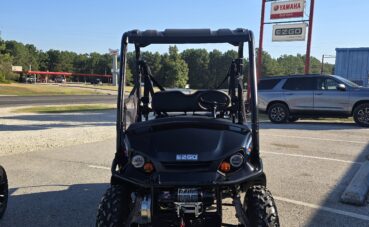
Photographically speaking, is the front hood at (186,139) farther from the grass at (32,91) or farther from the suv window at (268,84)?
the grass at (32,91)

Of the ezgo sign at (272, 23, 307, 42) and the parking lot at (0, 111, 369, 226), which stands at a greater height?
the ezgo sign at (272, 23, 307, 42)

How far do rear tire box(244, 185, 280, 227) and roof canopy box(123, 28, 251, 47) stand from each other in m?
1.43

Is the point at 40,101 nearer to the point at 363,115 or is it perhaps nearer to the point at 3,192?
the point at 363,115

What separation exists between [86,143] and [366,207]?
23.4ft

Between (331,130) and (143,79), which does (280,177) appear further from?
(331,130)

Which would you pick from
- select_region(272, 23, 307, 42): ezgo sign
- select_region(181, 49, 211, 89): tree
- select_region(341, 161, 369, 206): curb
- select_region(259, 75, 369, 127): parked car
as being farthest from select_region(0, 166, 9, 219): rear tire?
select_region(272, 23, 307, 42): ezgo sign

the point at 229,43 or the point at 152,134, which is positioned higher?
the point at 229,43

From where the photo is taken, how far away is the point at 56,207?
5223 millimetres

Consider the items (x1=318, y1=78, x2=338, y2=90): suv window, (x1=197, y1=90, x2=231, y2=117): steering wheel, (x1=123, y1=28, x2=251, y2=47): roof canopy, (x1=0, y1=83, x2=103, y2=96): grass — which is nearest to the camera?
(x1=123, y1=28, x2=251, y2=47): roof canopy

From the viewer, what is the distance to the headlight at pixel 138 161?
3346 mm

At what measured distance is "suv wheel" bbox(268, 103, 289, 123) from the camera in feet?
52.4

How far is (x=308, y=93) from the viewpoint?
15.5 m

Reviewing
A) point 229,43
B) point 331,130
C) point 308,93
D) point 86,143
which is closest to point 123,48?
point 229,43

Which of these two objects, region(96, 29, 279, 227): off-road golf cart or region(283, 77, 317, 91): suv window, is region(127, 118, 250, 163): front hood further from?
region(283, 77, 317, 91): suv window
